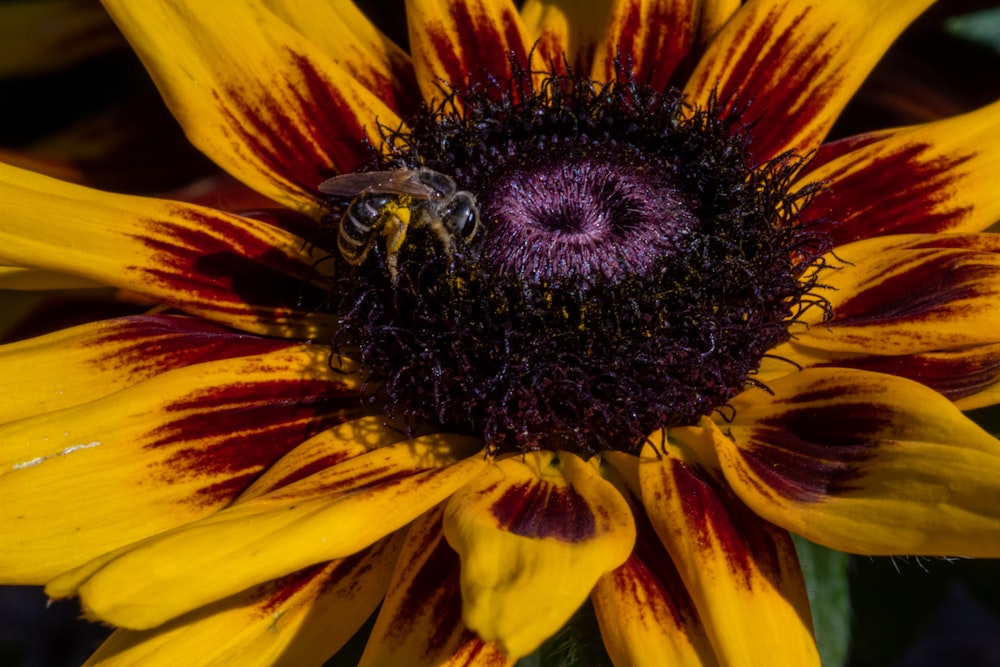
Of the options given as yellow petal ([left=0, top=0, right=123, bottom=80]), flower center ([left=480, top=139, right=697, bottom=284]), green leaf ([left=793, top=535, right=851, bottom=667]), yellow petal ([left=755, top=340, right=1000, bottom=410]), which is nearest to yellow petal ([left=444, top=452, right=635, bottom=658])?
flower center ([left=480, top=139, right=697, bottom=284])

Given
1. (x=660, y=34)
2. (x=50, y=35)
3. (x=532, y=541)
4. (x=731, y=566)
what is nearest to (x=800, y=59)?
(x=660, y=34)

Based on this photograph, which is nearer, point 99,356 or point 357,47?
point 99,356

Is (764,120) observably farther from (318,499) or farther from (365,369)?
(318,499)

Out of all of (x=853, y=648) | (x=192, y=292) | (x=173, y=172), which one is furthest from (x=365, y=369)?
(x=853, y=648)

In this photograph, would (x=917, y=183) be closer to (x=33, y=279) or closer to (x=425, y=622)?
(x=425, y=622)

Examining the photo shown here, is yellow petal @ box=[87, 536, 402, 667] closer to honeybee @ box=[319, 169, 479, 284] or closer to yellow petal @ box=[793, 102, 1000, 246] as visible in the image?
honeybee @ box=[319, 169, 479, 284]

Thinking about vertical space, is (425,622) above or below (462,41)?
below

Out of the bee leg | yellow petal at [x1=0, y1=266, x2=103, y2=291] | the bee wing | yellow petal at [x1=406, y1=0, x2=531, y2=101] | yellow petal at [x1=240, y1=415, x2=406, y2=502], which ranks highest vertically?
yellow petal at [x1=406, y1=0, x2=531, y2=101]
